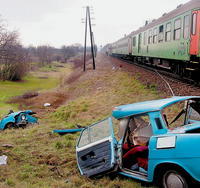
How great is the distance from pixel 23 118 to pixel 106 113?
388 cm

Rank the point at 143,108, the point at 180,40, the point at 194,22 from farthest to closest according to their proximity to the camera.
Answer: the point at 180,40 → the point at 194,22 → the point at 143,108

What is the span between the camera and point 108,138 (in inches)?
206

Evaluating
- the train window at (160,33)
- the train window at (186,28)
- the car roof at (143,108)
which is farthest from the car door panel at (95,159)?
the train window at (160,33)

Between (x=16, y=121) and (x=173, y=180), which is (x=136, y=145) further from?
(x=16, y=121)

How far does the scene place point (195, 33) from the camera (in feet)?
37.1

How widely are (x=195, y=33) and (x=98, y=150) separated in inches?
315

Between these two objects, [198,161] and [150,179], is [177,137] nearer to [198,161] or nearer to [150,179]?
[198,161]

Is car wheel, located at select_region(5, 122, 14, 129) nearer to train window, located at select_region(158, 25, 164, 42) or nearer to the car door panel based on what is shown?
the car door panel

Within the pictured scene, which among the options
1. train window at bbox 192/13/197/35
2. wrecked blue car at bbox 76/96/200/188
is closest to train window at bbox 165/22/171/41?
train window at bbox 192/13/197/35

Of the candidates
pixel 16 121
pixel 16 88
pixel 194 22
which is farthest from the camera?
pixel 16 88

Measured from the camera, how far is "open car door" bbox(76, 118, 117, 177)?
5152 mm

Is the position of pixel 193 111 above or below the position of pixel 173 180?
above

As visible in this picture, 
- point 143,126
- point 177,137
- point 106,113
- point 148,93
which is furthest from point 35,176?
point 148,93

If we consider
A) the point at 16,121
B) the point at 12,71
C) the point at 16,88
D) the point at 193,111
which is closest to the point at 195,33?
the point at 193,111
